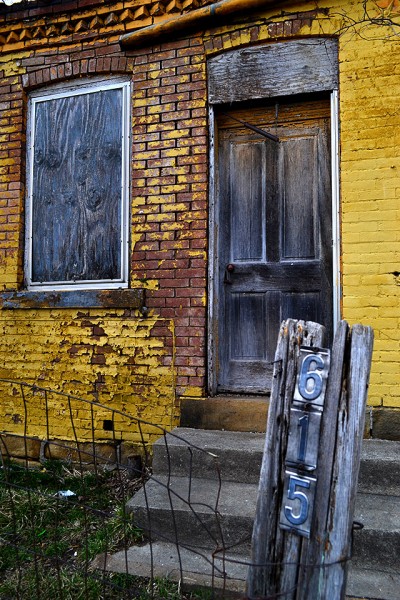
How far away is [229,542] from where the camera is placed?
9.66 feet

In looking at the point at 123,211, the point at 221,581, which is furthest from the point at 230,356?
the point at 221,581

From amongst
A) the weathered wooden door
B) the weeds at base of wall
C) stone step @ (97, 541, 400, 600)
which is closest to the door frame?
the weathered wooden door

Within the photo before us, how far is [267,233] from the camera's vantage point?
173 inches

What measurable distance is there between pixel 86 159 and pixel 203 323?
2025 mm

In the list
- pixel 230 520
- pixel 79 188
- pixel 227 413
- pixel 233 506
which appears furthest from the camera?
pixel 79 188

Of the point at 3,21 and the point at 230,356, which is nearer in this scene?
the point at 230,356

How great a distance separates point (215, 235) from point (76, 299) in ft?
4.63

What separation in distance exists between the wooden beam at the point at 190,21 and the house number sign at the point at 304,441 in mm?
3658

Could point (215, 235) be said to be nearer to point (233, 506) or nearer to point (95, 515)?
point (233, 506)

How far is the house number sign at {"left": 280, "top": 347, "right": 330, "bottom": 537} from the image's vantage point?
61.2 inches

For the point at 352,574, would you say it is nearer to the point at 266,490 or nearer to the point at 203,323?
the point at 266,490

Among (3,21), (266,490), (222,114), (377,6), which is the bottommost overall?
(266,490)

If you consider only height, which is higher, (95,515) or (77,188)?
(77,188)

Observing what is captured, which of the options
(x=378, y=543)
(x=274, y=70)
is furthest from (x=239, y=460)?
(x=274, y=70)
